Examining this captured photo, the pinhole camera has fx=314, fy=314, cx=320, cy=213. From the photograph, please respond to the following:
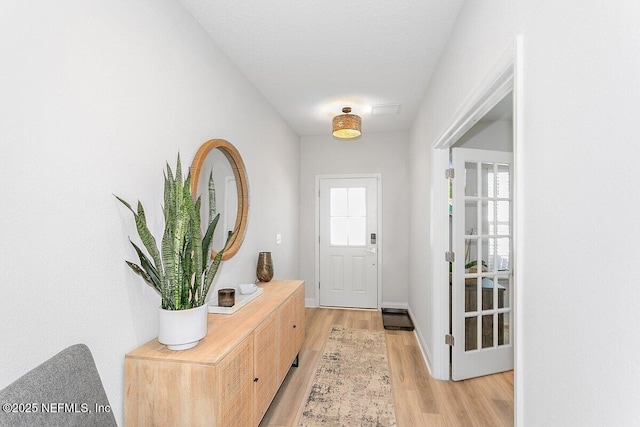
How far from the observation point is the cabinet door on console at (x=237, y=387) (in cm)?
133

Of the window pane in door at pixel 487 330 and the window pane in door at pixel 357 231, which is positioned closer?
the window pane in door at pixel 487 330

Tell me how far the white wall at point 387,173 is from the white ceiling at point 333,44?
1114mm

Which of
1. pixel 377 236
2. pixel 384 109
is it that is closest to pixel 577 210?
pixel 384 109

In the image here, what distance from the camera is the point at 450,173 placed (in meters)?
2.56

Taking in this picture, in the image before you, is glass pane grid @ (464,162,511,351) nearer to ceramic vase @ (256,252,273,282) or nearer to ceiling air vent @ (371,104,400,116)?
ceiling air vent @ (371,104,400,116)

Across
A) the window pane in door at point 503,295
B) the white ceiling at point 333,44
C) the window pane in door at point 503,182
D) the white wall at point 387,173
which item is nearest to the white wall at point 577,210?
the white ceiling at point 333,44

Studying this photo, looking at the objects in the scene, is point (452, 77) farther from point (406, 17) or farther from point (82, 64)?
point (82, 64)

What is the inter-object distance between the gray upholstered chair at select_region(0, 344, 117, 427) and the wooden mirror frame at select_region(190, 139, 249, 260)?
3.62 ft

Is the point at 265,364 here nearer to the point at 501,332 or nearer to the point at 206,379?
the point at 206,379

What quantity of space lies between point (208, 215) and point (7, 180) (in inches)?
41.8

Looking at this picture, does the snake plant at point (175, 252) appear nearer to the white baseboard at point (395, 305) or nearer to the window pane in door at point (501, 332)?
the window pane in door at point (501, 332)

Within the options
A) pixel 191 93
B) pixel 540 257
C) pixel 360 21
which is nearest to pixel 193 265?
pixel 191 93

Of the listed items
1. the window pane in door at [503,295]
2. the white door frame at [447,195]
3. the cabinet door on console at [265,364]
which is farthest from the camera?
the window pane in door at [503,295]

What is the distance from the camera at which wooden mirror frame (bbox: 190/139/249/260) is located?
6.37ft
